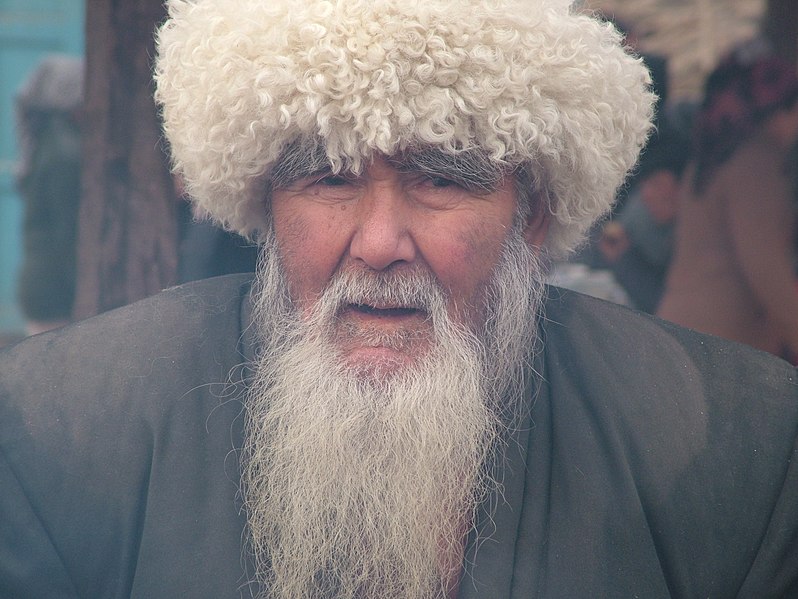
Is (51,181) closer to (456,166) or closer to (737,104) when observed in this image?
(456,166)

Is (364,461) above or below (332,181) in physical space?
below

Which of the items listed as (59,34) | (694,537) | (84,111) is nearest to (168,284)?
(84,111)

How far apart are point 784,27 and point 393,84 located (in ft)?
12.6

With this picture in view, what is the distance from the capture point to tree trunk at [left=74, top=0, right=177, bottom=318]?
10.4 feet

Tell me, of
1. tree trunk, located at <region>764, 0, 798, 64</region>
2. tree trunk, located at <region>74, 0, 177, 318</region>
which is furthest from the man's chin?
tree trunk, located at <region>764, 0, 798, 64</region>

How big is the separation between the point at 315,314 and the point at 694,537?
109 cm

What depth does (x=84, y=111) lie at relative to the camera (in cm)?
325

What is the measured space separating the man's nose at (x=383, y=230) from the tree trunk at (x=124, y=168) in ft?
3.86

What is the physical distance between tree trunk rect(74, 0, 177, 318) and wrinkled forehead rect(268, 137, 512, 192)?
99cm

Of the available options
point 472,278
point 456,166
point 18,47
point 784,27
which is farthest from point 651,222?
point 18,47

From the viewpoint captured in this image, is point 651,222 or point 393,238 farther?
point 651,222

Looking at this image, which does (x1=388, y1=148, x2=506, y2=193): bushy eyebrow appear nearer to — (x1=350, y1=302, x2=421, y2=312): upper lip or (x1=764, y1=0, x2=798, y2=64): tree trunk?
(x1=350, y1=302, x2=421, y2=312): upper lip

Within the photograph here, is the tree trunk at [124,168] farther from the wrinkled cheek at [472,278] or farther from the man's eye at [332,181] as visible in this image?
the wrinkled cheek at [472,278]

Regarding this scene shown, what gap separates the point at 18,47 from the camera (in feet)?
16.9
